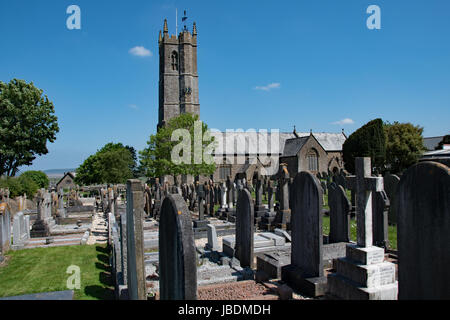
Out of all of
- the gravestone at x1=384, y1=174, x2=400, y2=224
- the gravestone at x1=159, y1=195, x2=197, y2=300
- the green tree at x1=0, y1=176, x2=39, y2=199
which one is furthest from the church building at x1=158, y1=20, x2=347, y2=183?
the gravestone at x1=159, y1=195, x2=197, y2=300

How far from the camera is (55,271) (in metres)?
6.96

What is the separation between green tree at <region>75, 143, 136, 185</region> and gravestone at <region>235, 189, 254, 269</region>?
40.2 meters

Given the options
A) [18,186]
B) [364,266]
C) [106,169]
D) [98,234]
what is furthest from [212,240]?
[106,169]

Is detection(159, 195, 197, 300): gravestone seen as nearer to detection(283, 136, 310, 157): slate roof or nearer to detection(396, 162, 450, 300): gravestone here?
detection(396, 162, 450, 300): gravestone

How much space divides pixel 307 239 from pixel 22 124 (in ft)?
105

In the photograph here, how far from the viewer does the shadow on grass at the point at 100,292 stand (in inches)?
213

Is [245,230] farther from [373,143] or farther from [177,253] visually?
[373,143]

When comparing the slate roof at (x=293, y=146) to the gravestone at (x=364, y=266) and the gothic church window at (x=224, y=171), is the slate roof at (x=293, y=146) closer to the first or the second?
the gothic church window at (x=224, y=171)

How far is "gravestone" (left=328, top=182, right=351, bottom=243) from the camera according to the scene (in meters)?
7.08

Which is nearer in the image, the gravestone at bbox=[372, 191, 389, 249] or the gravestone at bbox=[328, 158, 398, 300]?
the gravestone at bbox=[328, 158, 398, 300]
